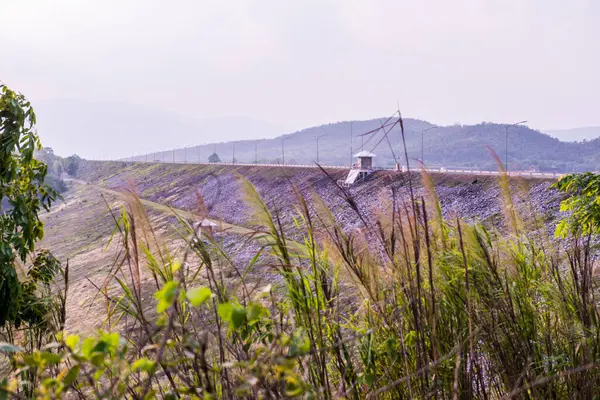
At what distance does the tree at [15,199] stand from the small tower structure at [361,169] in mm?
33641

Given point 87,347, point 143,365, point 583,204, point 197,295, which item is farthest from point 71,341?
point 583,204

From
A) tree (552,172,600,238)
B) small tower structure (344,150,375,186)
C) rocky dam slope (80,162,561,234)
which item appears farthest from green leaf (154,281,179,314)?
small tower structure (344,150,375,186)

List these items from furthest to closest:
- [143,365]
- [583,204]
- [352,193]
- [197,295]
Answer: [352,193]
[583,204]
[143,365]
[197,295]

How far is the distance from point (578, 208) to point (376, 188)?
28187mm

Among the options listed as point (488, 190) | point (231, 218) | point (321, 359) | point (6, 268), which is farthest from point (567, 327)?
point (231, 218)

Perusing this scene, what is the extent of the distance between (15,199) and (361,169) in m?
36.5

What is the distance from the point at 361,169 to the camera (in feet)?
134

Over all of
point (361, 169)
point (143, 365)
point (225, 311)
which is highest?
point (361, 169)

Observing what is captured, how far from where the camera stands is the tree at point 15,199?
193 inches

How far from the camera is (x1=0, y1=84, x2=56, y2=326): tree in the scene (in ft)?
16.1

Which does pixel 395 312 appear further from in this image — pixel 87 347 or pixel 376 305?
pixel 87 347

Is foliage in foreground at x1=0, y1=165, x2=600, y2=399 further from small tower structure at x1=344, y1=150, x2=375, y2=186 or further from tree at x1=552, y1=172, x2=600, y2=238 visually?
small tower structure at x1=344, y1=150, x2=375, y2=186

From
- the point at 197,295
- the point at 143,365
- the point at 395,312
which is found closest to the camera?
the point at 197,295

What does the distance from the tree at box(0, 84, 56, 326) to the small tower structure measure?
33641mm
